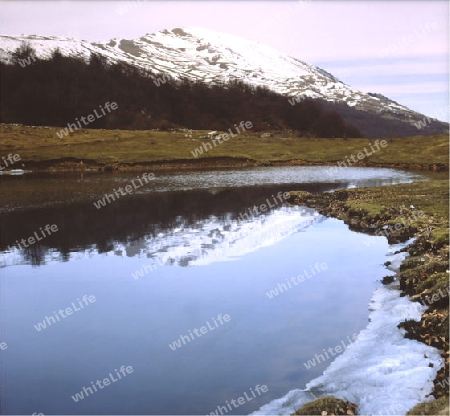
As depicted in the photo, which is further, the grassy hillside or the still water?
the grassy hillside

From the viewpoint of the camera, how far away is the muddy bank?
284 ft

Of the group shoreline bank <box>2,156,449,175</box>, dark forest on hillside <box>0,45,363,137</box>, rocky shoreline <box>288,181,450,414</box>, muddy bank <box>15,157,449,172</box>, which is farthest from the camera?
dark forest on hillside <box>0,45,363,137</box>

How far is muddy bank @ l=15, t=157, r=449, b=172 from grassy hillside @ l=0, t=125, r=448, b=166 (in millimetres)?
881

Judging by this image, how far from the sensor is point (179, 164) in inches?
3620

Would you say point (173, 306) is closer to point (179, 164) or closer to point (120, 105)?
point (179, 164)

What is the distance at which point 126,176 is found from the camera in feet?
247

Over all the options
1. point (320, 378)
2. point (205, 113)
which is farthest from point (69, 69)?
point (320, 378)

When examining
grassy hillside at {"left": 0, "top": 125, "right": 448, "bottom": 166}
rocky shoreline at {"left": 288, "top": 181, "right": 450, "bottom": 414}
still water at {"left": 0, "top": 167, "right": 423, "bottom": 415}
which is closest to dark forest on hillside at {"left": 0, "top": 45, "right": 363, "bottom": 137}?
grassy hillside at {"left": 0, "top": 125, "right": 448, "bottom": 166}

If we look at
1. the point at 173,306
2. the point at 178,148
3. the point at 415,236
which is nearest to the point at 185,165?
the point at 178,148

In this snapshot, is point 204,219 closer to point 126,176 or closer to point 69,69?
point 126,176

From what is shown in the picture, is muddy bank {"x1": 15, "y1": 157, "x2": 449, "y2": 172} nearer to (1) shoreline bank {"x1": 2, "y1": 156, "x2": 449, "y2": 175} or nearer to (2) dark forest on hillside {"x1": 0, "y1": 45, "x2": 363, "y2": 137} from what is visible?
(1) shoreline bank {"x1": 2, "y1": 156, "x2": 449, "y2": 175}

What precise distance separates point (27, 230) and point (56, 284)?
44.5 feet

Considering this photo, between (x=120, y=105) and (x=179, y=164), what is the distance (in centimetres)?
7956

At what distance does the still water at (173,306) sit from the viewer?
1333cm
